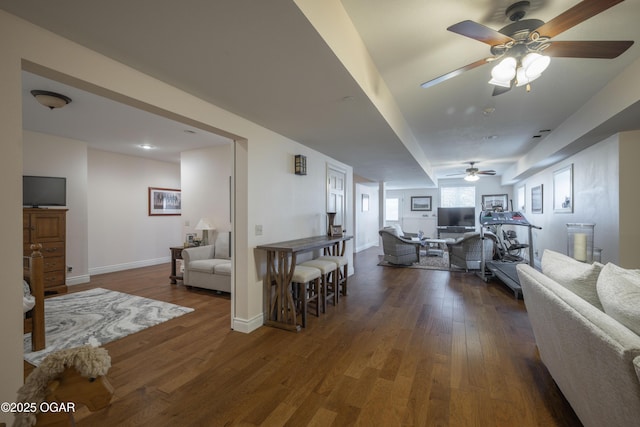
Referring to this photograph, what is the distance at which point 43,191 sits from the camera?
172 inches

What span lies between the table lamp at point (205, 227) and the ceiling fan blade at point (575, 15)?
5.11m

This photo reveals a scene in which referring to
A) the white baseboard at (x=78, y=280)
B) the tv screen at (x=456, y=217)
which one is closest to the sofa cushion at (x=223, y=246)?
the white baseboard at (x=78, y=280)

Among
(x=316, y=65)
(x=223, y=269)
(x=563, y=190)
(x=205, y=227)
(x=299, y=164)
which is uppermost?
(x=316, y=65)

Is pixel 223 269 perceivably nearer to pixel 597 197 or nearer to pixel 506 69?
pixel 506 69

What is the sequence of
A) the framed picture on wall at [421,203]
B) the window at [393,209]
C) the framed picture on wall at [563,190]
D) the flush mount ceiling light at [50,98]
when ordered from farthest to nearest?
the window at [393,209] < the framed picture on wall at [421,203] < the framed picture on wall at [563,190] < the flush mount ceiling light at [50,98]

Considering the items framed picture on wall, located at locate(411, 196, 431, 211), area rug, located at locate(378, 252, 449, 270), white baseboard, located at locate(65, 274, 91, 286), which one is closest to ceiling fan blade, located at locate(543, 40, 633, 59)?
area rug, located at locate(378, 252, 449, 270)

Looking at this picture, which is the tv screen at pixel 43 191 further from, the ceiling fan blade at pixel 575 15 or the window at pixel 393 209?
the window at pixel 393 209

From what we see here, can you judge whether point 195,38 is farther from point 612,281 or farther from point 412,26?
point 612,281

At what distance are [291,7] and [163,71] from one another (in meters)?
1.17

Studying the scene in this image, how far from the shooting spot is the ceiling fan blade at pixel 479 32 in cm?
155

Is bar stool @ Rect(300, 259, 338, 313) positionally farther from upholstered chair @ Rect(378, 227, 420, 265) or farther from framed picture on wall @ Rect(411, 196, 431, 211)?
framed picture on wall @ Rect(411, 196, 431, 211)

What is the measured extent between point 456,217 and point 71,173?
10.5m

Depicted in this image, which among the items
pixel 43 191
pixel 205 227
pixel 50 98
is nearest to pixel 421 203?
pixel 205 227

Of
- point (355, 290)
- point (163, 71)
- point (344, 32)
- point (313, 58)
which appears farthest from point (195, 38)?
point (355, 290)
